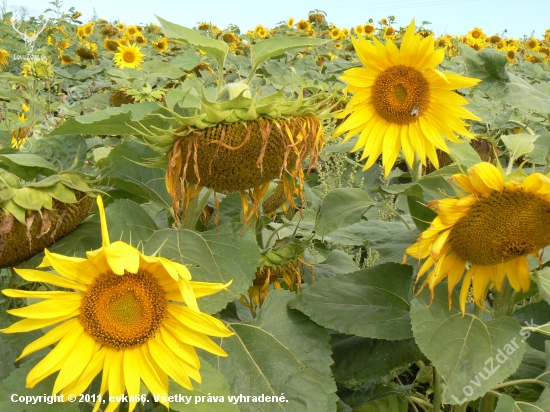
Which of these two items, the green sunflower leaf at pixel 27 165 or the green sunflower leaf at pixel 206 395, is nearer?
the green sunflower leaf at pixel 206 395

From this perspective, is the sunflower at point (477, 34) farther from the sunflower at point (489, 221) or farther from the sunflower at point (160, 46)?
the sunflower at point (489, 221)

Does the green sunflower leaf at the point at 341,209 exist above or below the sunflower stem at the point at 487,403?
above

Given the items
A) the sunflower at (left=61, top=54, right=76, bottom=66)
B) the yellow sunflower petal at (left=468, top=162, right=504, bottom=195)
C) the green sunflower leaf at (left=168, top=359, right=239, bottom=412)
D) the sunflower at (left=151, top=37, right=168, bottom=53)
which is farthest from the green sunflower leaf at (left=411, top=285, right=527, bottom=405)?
the sunflower at (left=61, top=54, right=76, bottom=66)

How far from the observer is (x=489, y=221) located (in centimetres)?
110

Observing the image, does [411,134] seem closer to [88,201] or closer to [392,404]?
[392,404]

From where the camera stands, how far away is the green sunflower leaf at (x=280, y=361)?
1.13m

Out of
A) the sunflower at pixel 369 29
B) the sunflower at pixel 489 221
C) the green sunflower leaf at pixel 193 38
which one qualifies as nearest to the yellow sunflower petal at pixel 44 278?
the green sunflower leaf at pixel 193 38

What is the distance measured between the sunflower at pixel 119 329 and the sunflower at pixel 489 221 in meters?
0.45

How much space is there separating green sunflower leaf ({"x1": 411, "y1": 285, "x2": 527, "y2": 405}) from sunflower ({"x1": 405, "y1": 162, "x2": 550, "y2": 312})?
0.05 metres

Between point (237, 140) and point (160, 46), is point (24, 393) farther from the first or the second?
point (160, 46)

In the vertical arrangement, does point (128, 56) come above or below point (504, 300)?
below

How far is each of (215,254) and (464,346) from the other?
515 mm

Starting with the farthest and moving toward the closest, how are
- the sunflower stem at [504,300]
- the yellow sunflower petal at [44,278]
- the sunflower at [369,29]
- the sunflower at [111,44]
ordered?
1. the sunflower at [369,29]
2. the sunflower at [111,44]
3. the sunflower stem at [504,300]
4. the yellow sunflower petal at [44,278]

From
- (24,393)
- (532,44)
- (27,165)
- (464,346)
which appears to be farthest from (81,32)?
(464,346)
